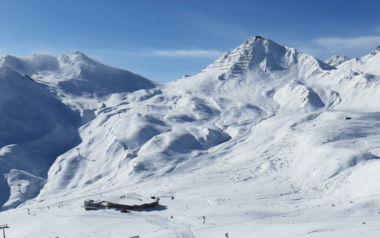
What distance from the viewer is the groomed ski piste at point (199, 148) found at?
3080 centimetres

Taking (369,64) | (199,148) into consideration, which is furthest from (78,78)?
(369,64)

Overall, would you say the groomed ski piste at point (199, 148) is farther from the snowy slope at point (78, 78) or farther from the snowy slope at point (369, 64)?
the snowy slope at point (369, 64)

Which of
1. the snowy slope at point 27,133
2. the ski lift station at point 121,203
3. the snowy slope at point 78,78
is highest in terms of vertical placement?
the snowy slope at point 78,78

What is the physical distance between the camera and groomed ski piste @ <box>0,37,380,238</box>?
30.8 meters

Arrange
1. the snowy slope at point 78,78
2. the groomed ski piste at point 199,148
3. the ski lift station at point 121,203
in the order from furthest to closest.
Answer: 1. the snowy slope at point 78,78
2. the ski lift station at point 121,203
3. the groomed ski piste at point 199,148

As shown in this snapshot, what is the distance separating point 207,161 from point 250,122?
28534 mm

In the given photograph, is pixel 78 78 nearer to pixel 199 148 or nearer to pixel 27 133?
pixel 27 133

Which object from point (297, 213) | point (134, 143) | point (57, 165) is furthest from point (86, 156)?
point (297, 213)

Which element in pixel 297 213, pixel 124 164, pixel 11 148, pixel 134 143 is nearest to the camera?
pixel 297 213

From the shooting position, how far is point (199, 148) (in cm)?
7456

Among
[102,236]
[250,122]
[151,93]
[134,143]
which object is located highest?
[151,93]

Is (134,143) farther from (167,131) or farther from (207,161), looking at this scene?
(207,161)

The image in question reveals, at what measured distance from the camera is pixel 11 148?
8719 cm

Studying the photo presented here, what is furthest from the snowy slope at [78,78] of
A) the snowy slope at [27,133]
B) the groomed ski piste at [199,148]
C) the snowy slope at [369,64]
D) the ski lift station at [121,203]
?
the snowy slope at [369,64]
